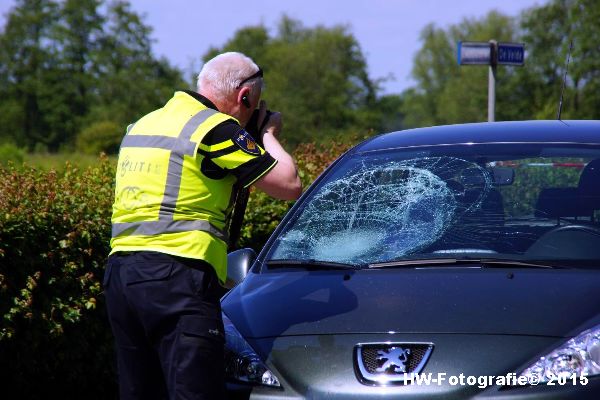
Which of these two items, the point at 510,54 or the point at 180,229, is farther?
the point at 510,54

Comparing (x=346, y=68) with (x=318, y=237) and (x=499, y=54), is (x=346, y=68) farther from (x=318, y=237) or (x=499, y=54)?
(x=318, y=237)

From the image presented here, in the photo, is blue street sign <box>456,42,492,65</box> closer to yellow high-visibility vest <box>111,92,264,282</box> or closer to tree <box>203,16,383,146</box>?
yellow high-visibility vest <box>111,92,264,282</box>

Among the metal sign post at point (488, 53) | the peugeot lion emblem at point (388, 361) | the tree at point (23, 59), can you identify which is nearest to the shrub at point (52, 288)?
the peugeot lion emblem at point (388, 361)

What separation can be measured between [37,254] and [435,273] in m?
2.61

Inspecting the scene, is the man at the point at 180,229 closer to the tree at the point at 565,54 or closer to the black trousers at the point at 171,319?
the black trousers at the point at 171,319

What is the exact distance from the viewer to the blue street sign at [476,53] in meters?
11.0

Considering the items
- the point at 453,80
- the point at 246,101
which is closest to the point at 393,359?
the point at 246,101

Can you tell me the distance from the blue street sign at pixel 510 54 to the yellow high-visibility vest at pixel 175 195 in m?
8.13

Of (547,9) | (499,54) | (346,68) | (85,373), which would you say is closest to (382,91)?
(346,68)

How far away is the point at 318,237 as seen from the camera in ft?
14.0

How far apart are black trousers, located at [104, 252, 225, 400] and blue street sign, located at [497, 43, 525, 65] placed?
8.33 meters

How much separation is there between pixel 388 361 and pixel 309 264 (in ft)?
2.84

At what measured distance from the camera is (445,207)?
14.0ft

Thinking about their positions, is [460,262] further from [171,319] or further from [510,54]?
[510,54]
